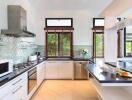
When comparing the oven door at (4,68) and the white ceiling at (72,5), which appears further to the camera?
the white ceiling at (72,5)

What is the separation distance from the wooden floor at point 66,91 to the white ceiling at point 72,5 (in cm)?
316

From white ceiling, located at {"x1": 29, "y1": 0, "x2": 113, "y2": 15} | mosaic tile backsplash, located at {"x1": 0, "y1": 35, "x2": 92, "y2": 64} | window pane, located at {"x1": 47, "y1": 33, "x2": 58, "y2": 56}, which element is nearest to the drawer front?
mosaic tile backsplash, located at {"x1": 0, "y1": 35, "x2": 92, "y2": 64}

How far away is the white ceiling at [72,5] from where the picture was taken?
24.0 ft

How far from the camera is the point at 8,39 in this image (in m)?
5.00

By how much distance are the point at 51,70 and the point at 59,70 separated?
0.35 m

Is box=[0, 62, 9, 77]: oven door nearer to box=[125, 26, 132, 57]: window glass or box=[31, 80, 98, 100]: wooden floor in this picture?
box=[31, 80, 98, 100]: wooden floor

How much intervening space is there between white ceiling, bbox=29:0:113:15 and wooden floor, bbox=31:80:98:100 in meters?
3.16

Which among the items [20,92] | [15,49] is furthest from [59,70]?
[20,92]

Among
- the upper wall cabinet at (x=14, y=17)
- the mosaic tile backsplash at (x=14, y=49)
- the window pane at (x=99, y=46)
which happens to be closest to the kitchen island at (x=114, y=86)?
the mosaic tile backsplash at (x=14, y=49)

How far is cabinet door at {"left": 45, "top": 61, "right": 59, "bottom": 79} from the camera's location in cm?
820

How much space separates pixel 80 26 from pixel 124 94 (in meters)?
5.52

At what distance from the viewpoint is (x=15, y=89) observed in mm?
3633

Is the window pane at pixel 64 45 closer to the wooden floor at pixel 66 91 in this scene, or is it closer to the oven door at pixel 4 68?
the wooden floor at pixel 66 91

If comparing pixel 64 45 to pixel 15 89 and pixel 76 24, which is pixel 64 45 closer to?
pixel 76 24
